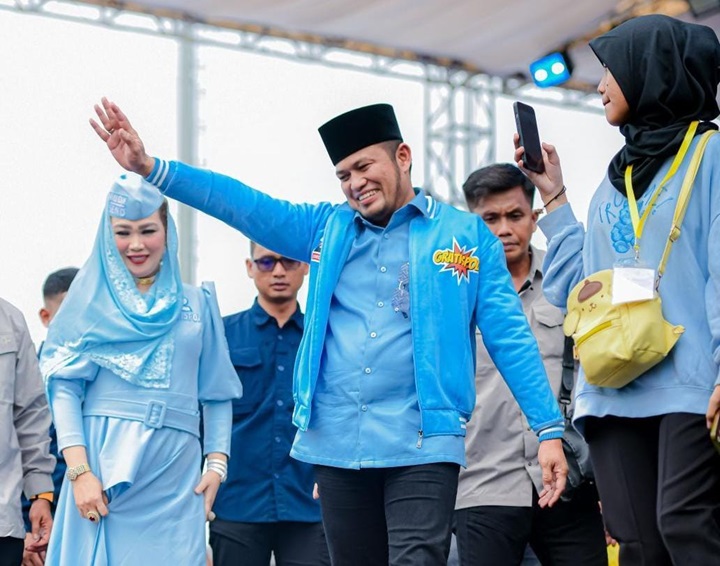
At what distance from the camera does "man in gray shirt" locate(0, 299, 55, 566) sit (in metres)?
4.33

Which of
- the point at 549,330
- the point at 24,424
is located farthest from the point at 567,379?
the point at 24,424

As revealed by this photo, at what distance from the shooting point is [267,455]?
5312mm

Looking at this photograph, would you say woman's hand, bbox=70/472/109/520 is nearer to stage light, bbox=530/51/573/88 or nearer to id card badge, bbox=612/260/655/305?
id card badge, bbox=612/260/655/305

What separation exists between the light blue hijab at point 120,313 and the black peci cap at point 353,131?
1064mm

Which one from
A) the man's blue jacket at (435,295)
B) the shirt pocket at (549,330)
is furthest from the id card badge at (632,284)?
the shirt pocket at (549,330)

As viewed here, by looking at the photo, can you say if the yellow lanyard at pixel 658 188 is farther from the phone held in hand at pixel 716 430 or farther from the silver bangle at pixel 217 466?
the silver bangle at pixel 217 466

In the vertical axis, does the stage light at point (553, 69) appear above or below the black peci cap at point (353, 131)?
above

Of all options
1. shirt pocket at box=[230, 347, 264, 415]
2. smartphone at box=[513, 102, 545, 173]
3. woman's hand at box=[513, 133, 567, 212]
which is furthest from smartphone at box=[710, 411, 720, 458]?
shirt pocket at box=[230, 347, 264, 415]

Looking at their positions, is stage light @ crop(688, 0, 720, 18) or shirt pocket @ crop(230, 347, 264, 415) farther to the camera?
stage light @ crop(688, 0, 720, 18)

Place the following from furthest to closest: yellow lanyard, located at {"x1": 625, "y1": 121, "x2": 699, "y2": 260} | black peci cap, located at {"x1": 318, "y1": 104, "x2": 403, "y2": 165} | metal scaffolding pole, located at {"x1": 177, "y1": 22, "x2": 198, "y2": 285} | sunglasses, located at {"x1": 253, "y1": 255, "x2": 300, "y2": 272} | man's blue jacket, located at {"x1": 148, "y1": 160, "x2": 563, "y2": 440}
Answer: metal scaffolding pole, located at {"x1": 177, "y1": 22, "x2": 198, "y2": 285} → sunglasses, located at {"x1": 253, "y1": 255, "x2": 300, "y2": 272} → black peci cap, located at {"x1": 318, "y1": 104, "x2": 403, "y2": 165} → man's blue jacket, located at {"x1": 148, "y1": 160, "x2": 563, "y2": 440} → yellow lanyard, located at {"x1": 625, "y1": 121, "x2": 699, "y2": 260}

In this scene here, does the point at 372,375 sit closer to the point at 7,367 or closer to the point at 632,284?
the point at 632,284

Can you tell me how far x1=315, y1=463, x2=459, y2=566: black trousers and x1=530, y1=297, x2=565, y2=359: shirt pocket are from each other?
1.07m

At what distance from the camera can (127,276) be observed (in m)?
4.66

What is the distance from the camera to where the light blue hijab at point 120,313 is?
4.46m
